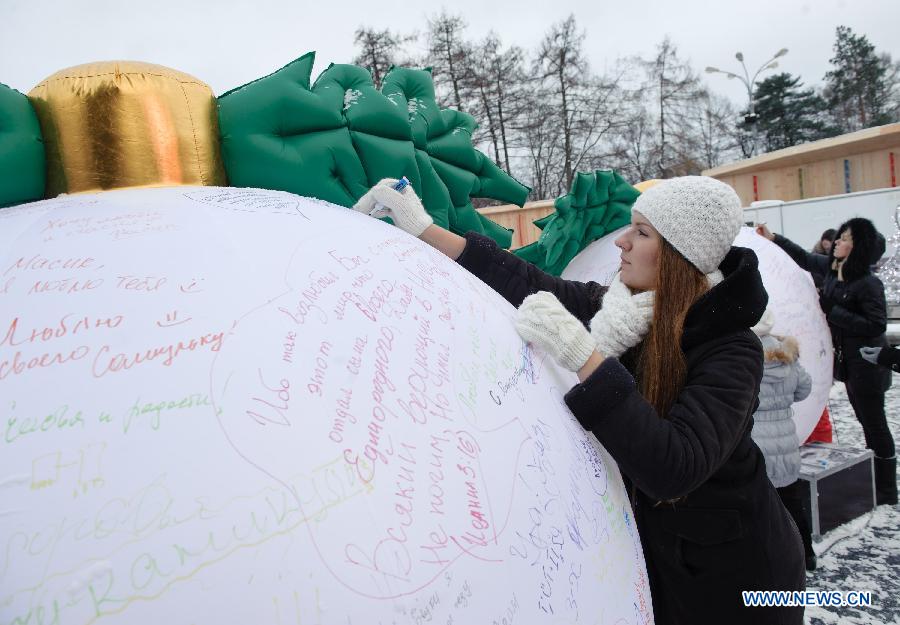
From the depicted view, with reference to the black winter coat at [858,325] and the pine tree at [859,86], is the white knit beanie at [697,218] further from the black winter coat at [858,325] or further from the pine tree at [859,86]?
the pine tree at [859,86]

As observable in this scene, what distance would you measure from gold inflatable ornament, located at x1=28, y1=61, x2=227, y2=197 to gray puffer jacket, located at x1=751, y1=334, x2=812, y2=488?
2818mm

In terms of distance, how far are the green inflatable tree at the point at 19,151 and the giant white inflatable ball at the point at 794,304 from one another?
257 cm

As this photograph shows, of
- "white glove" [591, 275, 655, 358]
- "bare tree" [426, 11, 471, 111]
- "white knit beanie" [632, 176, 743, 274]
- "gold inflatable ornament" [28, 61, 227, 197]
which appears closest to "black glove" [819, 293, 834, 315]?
"white knit beanie" [632, 176, 743, 274]

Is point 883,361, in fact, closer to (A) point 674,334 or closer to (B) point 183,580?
(A) point 674,334

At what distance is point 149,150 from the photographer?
1602mm

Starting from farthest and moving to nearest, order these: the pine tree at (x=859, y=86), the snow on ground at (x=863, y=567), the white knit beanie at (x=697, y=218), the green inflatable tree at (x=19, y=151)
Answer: the pine tree at (x=859, y=86), the snow on ground at (x=863, y=567), the white knit beanie at (x=697, y=218), the green inflatable tree at (x=19, y=151)

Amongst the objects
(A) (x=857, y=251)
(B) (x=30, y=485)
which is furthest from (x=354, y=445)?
(A) (x=857, y=251)

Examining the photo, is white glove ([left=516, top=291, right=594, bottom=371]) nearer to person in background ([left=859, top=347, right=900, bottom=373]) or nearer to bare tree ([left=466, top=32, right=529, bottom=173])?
person in background ([left=859, top=347, right=900, bottom=373])

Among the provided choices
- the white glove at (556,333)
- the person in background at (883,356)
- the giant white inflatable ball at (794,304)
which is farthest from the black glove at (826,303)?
the white glove at (556,333)

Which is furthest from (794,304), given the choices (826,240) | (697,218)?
(826,240)

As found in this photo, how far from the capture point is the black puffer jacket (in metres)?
4.40

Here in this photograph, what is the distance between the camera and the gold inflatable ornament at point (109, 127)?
61.9 inches

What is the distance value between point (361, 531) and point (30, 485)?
433 mm

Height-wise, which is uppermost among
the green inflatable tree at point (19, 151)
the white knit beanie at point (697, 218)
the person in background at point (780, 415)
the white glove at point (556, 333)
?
the green inflatable tree at point (19, 151)
